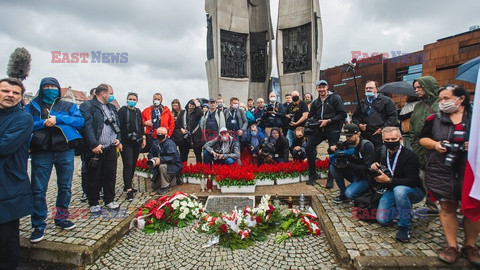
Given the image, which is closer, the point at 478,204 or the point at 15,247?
the point at 478,204

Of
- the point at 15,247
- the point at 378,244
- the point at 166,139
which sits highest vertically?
the point at 166,139

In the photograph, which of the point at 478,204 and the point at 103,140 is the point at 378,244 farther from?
the point at 103,140

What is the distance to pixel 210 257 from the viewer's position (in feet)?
10.1

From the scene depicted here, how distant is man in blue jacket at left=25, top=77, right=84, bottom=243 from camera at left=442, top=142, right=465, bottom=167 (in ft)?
15.6

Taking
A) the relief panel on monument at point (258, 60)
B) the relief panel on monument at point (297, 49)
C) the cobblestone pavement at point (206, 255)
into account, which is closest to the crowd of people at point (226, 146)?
the cobblestone pavement at point (206, 255)

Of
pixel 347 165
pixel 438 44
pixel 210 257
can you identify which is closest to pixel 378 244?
pixel 347 165

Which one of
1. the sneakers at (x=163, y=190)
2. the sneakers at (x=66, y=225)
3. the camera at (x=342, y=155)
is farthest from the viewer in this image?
the sneakers at (x=163, y=190)

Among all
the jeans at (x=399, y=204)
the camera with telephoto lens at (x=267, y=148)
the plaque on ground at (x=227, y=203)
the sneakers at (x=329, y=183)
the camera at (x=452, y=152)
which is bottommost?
the plaque on ground at (x=227, y=203)

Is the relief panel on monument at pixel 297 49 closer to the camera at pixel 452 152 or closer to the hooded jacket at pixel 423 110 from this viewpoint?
the hooded jacket at pixel 423 110

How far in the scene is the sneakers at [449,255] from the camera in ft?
8.39

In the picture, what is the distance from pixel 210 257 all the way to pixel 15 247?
2.12 metres

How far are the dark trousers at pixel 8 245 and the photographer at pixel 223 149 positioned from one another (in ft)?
13.4

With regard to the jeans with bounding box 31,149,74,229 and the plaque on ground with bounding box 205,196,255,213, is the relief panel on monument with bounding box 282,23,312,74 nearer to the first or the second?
the plaque on ground with bounding box 205,196,255,213

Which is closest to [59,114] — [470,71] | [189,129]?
[189,129]
